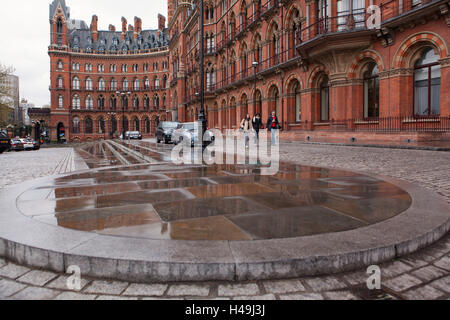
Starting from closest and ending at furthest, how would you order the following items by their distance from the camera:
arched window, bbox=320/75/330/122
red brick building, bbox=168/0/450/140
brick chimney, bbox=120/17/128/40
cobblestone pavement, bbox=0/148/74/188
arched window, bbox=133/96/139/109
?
cobblestone pavement, bbox=0/148/74/188
red brick building, bbox=168/0/450/140
arched window, bbox=320/75/330/122
arched window, bbox=133/96/139/109
brick chimney, bbox=120/17/128/40

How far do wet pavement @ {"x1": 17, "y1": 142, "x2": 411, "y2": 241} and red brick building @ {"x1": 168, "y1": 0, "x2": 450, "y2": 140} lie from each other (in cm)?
1292

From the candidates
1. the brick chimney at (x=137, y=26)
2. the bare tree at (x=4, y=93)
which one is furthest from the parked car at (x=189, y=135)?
the brick chimney at (x=137, y=26)

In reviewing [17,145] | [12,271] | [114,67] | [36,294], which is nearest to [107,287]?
[36,294]

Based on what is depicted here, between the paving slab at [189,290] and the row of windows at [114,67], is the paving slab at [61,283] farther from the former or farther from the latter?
the row of windows at [114,67]

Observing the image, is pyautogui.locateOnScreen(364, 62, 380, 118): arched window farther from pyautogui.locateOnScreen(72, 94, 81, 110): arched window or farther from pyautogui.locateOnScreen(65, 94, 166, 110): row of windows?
pyautogui.locateOnScreen(72, 94, 81, 110): arched window

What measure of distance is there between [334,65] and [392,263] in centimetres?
1996

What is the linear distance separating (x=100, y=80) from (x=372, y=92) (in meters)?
71.9

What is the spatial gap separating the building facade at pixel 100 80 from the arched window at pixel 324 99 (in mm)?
55690

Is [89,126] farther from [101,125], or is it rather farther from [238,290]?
[238,290]


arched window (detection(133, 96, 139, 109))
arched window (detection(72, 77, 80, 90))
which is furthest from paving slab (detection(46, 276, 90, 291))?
arched window (detection(72, 77, 80, 90))

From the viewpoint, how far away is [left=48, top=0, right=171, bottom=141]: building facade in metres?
75.0

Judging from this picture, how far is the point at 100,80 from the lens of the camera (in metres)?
78.6

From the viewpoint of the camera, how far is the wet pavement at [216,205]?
11.0ft
